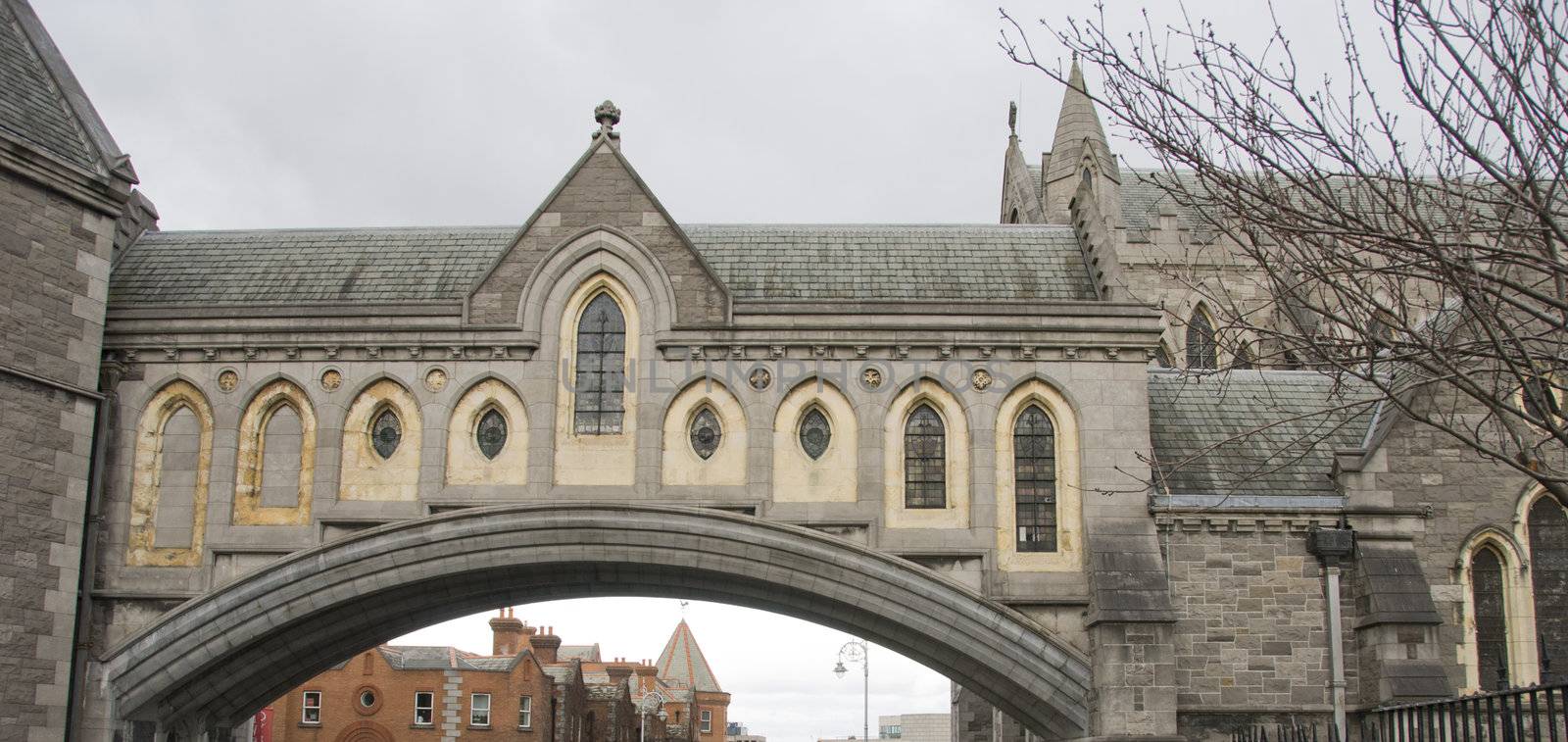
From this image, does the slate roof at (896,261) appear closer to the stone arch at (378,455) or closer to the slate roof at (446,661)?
the stone arch at (378,455)

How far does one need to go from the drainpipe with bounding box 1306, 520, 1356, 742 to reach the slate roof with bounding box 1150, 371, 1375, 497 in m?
0.70

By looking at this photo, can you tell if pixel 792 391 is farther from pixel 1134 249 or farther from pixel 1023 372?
pixel 1134 249

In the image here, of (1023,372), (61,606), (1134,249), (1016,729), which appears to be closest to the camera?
(61,606)

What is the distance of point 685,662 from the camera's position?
334ft

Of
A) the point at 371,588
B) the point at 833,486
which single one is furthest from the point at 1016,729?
the point at 371,588

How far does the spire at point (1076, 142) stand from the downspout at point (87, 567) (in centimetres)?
2497

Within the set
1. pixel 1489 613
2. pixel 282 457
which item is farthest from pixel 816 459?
pixel 1489 613

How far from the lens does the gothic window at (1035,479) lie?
731 inches

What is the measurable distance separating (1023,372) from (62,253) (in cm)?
1108

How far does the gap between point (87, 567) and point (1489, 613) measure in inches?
641

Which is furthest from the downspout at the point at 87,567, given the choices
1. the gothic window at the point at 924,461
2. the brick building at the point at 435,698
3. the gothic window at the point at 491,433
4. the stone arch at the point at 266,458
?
the brick building at the point at 435,698

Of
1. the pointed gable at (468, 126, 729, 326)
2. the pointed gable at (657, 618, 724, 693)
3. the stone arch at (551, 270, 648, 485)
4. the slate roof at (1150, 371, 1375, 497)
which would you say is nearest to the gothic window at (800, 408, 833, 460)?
the pointed gable at (468, 126, 729, 326)

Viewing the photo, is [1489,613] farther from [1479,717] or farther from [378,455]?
[378,455]

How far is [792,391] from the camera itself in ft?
61.9
